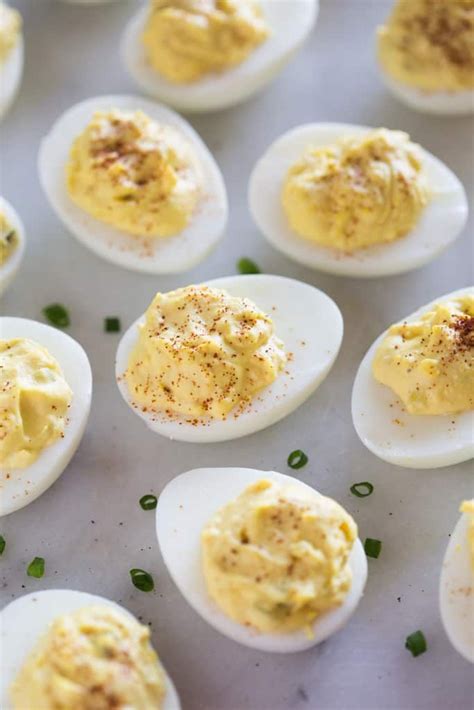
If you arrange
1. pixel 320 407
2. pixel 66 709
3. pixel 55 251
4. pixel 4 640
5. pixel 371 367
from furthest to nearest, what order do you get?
pixel 55 251 → pixel 320 407 → pixel 371 367 → pixel 4 640 → pixel 66 709

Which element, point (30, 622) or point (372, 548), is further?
point (372, 548)

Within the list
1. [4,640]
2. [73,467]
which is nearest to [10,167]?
[73,467]

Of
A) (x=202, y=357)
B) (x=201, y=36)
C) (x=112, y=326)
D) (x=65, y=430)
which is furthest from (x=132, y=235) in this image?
(x=201, y=36)

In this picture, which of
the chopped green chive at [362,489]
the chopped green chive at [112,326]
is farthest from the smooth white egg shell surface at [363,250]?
the chopped green chive at [362,489]

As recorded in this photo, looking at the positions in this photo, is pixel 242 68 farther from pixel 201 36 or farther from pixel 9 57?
A: pixel 9 57

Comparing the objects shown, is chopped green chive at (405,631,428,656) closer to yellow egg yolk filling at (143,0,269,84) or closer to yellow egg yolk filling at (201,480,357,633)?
yellow egg yolk filling at (201,480,357,633)

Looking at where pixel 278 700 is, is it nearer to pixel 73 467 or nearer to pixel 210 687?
pixel 210 687

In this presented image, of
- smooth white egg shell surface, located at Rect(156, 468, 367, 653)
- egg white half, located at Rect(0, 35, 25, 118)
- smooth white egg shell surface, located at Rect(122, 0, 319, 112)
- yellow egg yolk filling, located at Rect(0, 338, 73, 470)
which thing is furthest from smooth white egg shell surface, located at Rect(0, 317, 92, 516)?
smooth white egg shell surface, located at Rect(122, 0, 319, 112)

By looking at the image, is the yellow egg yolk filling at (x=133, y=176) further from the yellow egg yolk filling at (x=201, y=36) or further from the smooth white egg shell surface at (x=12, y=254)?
the yellow egg yolk filling at (x=201, y=36)
